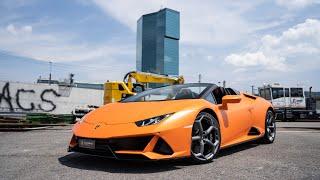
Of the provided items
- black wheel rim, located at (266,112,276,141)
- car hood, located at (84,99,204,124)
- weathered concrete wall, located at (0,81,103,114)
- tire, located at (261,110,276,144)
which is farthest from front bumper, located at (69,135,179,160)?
weathered concrete wall, located at (0,81,103,114)

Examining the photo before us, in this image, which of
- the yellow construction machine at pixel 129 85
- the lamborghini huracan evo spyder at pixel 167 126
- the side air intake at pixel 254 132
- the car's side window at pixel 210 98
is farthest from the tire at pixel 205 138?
the yellow construction machine at pixel 129 85

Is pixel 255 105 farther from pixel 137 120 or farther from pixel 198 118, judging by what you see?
pixel 137 120

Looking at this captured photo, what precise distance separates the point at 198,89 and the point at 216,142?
87 centimetres

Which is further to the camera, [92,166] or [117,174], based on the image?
[92,166]

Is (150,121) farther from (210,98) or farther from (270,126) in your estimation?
(270,126)

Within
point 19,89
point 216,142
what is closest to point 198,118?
point 216,142

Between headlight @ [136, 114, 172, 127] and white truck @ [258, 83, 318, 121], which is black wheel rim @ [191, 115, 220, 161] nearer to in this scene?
headlight @ [136, 114, 172, 127]

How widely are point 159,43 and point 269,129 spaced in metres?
110

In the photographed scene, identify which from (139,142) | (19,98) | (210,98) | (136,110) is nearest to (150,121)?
(139,142)

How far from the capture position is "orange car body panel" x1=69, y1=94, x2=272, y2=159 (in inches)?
165

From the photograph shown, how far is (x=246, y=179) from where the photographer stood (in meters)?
3.71

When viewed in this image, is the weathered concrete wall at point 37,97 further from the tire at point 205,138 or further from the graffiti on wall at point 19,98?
the tire at point 205,138

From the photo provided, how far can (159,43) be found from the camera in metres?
116

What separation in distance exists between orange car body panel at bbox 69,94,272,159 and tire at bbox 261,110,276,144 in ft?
4.46
